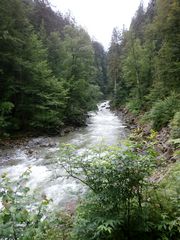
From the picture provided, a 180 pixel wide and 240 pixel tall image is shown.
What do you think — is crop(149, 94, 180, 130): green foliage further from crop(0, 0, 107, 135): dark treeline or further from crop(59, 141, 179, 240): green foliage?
crop(59, 141, 179, 240): green foliage

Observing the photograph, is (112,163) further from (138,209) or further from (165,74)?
(165,74)

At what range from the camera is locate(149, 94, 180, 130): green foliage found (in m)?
12.3

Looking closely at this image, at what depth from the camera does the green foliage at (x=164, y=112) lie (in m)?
12.3

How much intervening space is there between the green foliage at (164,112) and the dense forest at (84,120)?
0.05m

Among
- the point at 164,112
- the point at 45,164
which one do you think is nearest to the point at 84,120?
the point at 164,112

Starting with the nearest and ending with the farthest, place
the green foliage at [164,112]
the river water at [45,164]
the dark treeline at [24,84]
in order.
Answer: the river water at [45,164], the green foliage at [164,112], the dark treeline at [24,84]

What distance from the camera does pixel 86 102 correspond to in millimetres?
21922

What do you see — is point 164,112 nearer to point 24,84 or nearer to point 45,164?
point 45,164

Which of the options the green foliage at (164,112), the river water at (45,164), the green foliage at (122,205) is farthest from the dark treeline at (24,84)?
the green foliage at (122,205)

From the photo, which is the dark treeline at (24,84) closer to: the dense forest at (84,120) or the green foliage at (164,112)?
the dense forest at (84,120)

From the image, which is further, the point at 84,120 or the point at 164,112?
the point at 84,120

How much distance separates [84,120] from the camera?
68.1 feet

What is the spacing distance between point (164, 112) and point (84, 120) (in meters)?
9.39

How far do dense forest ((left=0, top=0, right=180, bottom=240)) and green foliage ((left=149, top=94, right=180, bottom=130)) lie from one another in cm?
5
